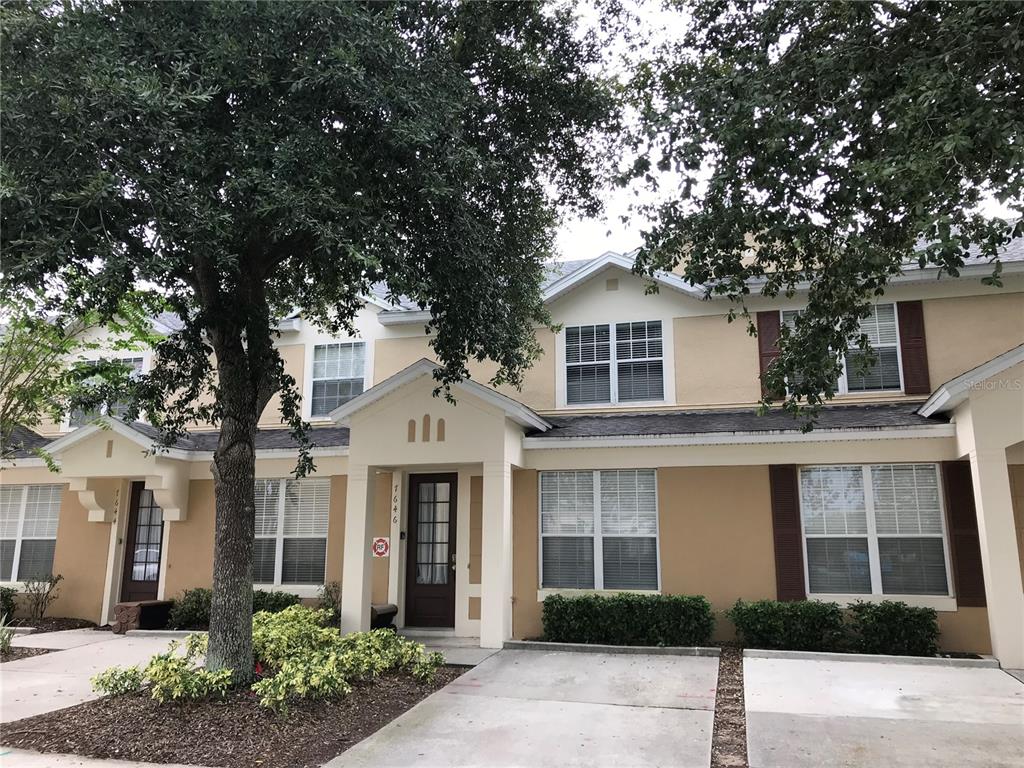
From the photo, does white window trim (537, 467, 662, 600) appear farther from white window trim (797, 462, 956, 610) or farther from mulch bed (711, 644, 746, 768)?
white window trim (797, 462, 956, 610)

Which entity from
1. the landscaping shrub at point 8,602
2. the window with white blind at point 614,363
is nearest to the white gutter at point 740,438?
the window with white blind at point 614,363

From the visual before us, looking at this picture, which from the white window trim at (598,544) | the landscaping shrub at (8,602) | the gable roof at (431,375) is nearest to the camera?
the gable roof at (431,375)

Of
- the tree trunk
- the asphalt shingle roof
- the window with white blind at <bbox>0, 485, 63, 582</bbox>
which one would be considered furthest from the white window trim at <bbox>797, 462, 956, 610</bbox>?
the window with white blind at <bbox>0, 485, 63, 582</bbox>

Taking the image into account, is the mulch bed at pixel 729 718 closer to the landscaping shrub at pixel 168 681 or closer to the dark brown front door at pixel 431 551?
the dark brown front door at pixel 431 551

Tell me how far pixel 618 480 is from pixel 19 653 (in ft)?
30.5

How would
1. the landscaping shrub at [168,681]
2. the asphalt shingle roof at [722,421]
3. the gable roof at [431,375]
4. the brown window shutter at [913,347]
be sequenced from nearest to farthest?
the landscaping shrub at [168,681]
the asphalt shingle roof at [722,421]
the gable roof at [431,375]
the brown window shutter at [913,347]

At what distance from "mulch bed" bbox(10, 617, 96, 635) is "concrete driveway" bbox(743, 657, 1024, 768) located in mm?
11595

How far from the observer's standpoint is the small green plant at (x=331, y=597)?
39.4 feet

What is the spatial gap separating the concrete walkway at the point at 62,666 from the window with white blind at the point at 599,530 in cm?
606

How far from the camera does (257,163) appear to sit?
6.80m

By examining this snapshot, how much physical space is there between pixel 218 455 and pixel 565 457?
17.4 feet

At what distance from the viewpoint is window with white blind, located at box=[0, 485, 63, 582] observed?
→ 14.3 m

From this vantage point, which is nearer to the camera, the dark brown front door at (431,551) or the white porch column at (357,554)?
the white porch column at (357,554)

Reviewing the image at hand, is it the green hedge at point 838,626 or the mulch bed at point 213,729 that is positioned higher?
the green hedge at point 838,626
